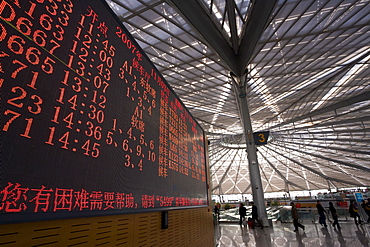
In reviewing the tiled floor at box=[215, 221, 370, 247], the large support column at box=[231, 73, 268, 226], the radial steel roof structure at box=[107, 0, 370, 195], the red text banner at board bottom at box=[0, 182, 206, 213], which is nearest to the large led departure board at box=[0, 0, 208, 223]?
the red text banner at board bottom at box=[0, 182, 206, 213]

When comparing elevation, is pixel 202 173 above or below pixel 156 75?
below

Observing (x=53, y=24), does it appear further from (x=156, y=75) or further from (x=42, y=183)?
(x=156, y=75)

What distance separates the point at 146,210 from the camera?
14.0 feet

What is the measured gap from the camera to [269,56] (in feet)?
64.0

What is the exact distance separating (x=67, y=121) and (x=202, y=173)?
24.2 feet

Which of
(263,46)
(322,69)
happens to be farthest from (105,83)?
(322,69)

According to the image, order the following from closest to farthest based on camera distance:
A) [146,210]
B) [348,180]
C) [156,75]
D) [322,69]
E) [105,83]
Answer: [105,83] < [146,210] < [156,75] < [322,69] < [348,180]

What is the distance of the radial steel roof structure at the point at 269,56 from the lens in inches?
560

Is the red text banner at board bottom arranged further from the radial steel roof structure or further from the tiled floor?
the radial steel roof structure

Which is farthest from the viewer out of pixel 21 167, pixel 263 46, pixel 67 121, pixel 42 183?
pixel 263 46

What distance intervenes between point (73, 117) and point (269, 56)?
20.3 meters

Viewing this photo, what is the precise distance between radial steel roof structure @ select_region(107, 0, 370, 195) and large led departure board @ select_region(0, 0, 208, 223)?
1027cm

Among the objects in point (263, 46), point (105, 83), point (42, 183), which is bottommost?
point (42, 183)

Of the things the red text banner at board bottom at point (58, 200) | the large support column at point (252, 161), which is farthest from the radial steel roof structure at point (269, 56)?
the red text banner at board bottom at point (58, 200)
